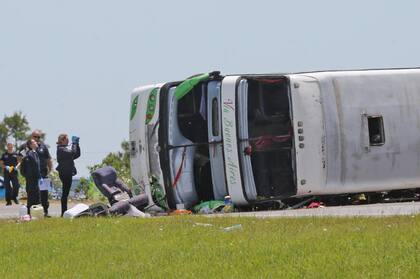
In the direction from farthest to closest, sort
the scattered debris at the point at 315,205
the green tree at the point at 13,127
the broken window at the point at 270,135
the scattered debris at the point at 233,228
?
the green tree at the point at 13,127, the scattered debris at the point at 315,205, the broken window at the point at 270,135, the scattered debris at the point at 233,228

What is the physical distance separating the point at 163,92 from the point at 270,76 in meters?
1.91

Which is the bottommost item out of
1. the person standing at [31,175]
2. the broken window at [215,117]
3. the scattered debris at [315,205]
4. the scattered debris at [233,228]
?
the scattered debris at [315,205]

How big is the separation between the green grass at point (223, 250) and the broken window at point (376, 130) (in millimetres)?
5540

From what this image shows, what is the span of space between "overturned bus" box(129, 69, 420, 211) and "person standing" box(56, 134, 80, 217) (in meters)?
1.34

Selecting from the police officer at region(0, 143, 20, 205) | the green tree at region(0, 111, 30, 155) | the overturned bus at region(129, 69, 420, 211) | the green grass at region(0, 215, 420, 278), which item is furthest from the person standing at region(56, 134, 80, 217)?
the green tree at region(0, 111, 30, 155)

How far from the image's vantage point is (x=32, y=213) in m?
20.7

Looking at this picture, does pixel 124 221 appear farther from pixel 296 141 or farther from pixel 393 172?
pixel 393 172

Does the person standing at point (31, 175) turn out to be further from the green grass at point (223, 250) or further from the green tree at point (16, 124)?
the green tree at point (16, 124)

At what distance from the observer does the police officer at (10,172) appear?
28641mm

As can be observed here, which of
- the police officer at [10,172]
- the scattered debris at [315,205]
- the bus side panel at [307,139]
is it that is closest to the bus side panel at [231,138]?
the bus side panel at [307,139]

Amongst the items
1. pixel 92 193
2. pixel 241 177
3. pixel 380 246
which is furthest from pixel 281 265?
pixel 92 193

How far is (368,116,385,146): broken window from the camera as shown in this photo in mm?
20047

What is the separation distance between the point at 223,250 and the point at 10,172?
18.0m

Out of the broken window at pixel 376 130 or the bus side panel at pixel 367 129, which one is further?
the broken window at pixel 376 130
